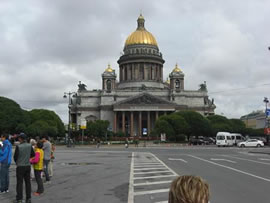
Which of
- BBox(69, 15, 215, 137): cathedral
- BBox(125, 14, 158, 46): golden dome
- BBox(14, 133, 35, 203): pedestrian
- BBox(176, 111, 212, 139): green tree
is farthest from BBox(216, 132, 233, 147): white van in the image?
BBox(125, 14, 158, 46): golden dome

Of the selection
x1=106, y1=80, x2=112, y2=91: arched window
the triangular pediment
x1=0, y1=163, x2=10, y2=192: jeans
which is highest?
x1=106, y1=80, x2=112, y2=91: arched window

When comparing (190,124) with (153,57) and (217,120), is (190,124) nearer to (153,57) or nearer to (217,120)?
(217,120)

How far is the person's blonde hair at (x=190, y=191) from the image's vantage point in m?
2.96

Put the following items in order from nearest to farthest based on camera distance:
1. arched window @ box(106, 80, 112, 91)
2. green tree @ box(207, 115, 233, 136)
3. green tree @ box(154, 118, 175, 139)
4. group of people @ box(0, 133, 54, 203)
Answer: group of people @ box(0, 133, 54, 203), green tree @ box(154, 118, 175, 139), green tree @ box(207, 115, 233, 136), arched window @ box(106, 80, 112, 91)

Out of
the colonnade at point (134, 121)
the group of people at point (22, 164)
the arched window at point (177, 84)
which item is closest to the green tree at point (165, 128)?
the colonnade at point (134, 121)

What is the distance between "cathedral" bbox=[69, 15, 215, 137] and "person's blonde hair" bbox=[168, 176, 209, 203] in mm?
101896

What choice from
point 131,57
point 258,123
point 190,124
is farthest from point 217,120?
point 258,123

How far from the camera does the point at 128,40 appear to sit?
417ft

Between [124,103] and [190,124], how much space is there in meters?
28.0

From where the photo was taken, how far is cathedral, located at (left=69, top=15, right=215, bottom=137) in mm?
109000

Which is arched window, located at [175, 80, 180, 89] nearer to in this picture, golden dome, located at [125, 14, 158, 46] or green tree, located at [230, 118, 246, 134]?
golden dome, located at [125, 14, 158, 46]

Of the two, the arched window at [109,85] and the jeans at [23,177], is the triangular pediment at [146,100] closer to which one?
the arched window at [109,85]

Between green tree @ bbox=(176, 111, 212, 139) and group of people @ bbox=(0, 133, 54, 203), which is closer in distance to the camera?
group of people @ bbox=(0, 133, 54, 203)

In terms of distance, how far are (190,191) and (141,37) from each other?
407 ft
